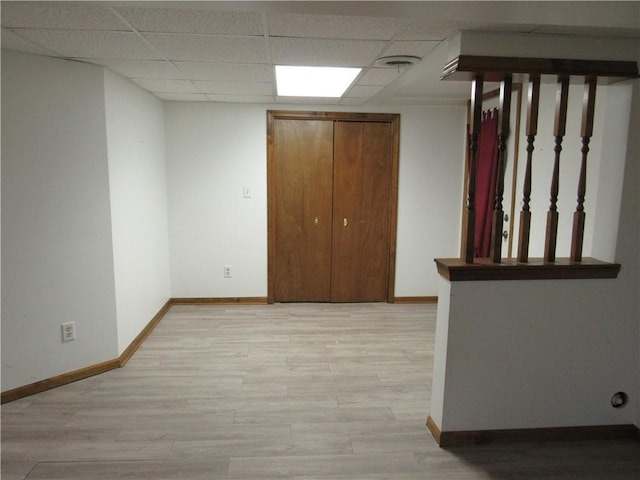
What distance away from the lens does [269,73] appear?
2918mm

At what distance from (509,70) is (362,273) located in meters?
2.83

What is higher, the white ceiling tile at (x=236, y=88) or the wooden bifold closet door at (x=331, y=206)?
the white ceiling tile at (x=236, y=88)

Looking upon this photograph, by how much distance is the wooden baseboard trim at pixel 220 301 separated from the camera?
445 cm

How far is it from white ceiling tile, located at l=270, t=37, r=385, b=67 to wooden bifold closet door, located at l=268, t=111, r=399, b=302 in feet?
5.30

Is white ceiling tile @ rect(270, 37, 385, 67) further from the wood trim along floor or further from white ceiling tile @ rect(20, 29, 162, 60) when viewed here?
the wood trim along floor

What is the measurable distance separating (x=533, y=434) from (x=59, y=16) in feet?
9.85

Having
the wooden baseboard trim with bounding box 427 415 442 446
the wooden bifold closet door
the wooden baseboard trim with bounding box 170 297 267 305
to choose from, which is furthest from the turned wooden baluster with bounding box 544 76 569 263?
the wooden baseboard trim with bounding box 170 297 267 305

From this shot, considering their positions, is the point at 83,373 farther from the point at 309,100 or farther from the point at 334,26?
the point at 309,100

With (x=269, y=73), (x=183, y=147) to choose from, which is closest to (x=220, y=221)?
(x=183, y=147)

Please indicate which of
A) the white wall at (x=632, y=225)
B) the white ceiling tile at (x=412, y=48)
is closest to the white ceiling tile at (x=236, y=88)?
the white ceiling tile at (x=412, y=48)

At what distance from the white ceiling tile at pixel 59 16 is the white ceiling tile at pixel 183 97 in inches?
71.2

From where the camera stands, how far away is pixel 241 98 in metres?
3.93

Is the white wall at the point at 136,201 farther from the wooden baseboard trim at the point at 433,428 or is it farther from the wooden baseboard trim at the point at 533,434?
the wooden baseboard trim at the point at 533,434

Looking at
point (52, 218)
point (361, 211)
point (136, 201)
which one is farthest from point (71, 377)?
point (361, 211)
